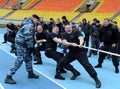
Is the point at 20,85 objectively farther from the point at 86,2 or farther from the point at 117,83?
the point at 86,2

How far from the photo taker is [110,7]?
37.7 metres

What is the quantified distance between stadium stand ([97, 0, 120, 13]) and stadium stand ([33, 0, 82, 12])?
395 cm

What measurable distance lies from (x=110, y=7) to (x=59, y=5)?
7542 millimetres

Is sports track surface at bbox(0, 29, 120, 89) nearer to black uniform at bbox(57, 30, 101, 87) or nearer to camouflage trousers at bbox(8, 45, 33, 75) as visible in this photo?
camouflage trousers at bbox(8, 45, 33, 75)

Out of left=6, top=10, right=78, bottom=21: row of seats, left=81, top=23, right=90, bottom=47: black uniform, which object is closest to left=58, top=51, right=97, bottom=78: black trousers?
left=81, top=23, right=90, bottom=47: black uniform

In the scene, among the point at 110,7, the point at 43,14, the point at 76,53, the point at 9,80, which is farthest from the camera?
the point at 43,14

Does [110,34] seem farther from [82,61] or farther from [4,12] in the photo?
[4,12]

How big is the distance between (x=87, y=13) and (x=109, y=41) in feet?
82.7

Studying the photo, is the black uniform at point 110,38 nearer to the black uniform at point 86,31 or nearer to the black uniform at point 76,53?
the black uniform at point 76,53

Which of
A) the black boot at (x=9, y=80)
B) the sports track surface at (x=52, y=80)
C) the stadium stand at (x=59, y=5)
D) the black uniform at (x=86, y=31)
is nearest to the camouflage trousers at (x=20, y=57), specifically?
the black boot at (x=9, y=80)

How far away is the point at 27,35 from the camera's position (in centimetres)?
993

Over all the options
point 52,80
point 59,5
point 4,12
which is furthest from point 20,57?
point 4,12

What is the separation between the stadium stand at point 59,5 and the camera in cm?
4106

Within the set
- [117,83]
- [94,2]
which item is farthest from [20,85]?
[94,2]
